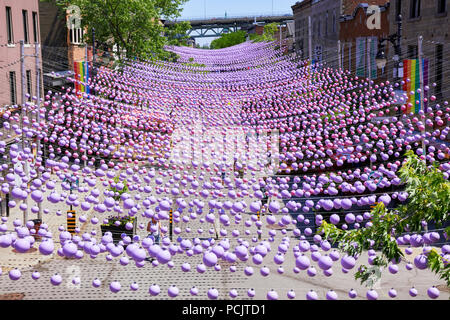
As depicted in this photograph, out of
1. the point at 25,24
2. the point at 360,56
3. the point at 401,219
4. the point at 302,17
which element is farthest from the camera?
the point at 302,17

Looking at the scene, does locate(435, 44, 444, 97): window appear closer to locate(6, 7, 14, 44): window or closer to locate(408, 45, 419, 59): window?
locate(408, 45, 419, 59): window

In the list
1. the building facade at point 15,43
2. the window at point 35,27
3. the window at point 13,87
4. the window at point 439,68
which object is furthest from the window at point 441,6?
the window at point 35,27

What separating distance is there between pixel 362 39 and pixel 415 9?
24.5 ft

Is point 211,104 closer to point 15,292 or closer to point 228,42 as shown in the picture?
point 15,292

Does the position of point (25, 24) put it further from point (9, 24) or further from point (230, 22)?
point (230, 22)

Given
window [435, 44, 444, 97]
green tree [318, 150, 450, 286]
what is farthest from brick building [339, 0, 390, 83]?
green tree [318, 150, 450, 286]

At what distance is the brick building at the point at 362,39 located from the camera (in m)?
29.8

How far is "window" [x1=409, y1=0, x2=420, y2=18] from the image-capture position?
25406mm

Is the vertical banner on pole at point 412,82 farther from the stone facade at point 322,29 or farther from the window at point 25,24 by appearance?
the window at point 25,24

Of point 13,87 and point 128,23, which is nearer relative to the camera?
point 13,87

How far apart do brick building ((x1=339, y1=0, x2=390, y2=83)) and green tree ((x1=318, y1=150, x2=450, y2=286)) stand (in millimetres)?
19499

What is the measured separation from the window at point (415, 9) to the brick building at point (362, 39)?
2.25m

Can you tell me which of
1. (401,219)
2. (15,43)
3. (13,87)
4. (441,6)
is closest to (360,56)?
(441,6)

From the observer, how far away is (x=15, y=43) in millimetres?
25219
